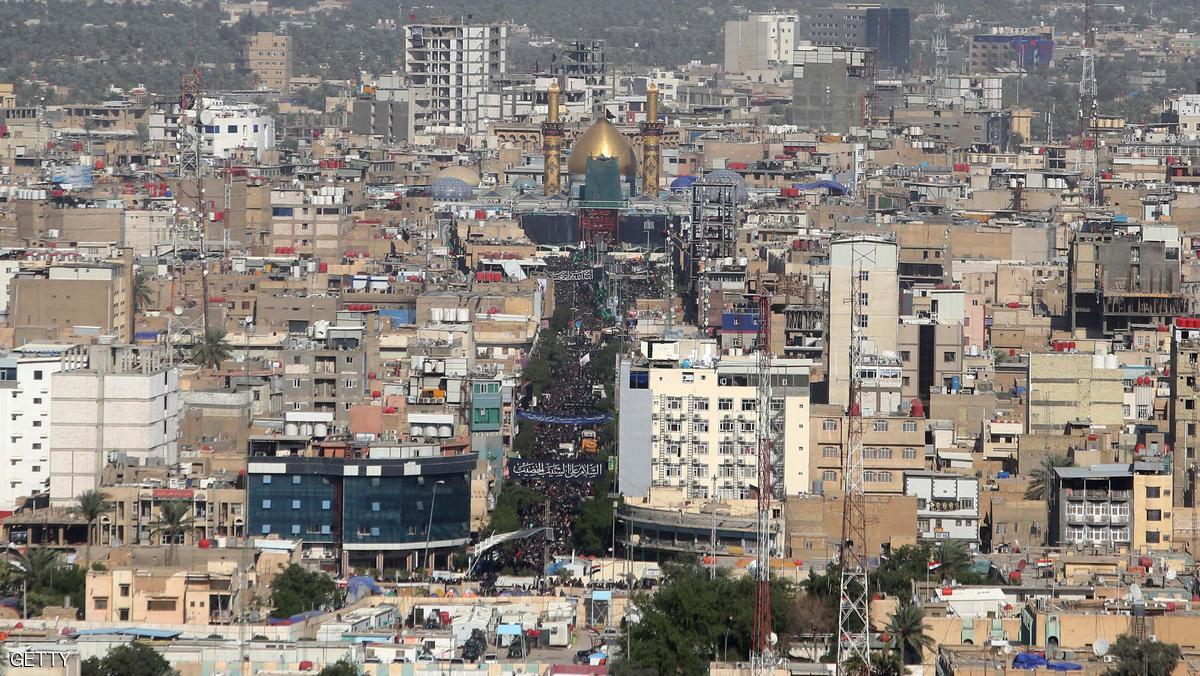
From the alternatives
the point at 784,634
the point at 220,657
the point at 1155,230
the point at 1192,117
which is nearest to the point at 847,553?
the point at 784,634

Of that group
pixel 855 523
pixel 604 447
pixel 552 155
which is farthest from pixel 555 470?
pixel 552 155

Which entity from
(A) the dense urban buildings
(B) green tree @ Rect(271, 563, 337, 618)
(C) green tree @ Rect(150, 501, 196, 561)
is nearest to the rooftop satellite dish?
(A) the dense urban buildings

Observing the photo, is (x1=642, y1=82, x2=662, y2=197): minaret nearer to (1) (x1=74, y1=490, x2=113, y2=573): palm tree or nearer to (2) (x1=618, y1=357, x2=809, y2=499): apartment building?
(2) (x1=618, y1=357, x2=809, y2=499): apartment building

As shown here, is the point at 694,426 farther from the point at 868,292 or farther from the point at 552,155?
the point at 552,155

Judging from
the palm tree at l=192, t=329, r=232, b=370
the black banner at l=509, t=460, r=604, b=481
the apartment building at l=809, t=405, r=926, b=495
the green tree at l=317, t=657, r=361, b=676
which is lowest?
the green tree at l=317, t=657, r=361, b=676

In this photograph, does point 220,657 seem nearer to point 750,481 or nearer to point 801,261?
point 750,481
